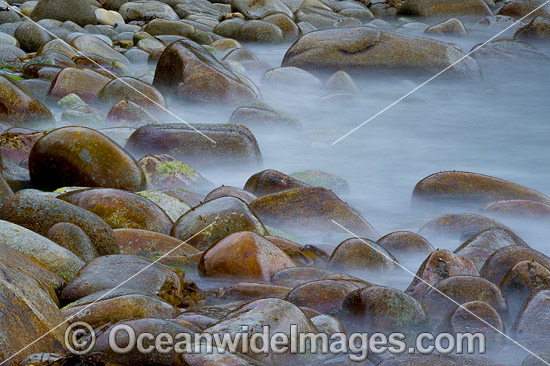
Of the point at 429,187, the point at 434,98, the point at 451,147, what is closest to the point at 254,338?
the point at 429,187

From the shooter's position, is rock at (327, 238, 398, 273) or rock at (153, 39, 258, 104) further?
rock at (153, 39, 258, 104)

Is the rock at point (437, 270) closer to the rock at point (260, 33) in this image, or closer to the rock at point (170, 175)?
the rock at point (170, 175)

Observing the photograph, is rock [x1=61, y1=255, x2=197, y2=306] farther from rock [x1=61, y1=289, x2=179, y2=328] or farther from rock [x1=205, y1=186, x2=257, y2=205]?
rock [x1=205, y1=186, x2=257, y2=205]

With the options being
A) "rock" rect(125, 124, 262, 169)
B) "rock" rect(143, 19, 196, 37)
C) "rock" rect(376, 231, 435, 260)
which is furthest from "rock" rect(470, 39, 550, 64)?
"rock" rect(376, 231, 435, 260)

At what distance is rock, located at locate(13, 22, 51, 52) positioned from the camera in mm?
9711

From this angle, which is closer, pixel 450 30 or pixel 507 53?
pixel 507 53

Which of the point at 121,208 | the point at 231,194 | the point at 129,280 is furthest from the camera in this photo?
the point at 231,194

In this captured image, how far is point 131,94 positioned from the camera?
690 cm

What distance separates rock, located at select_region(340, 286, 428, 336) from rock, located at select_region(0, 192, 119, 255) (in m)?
1.22

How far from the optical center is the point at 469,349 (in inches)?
101

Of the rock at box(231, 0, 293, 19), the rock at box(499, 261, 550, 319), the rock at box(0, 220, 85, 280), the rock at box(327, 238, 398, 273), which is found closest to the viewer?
the rock at box(0, 220, 85, 280)

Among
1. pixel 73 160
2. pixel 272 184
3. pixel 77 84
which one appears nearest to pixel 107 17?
pixel 77 84

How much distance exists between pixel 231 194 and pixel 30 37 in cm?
632

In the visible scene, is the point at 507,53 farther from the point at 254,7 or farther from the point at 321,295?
the point at 321,295
